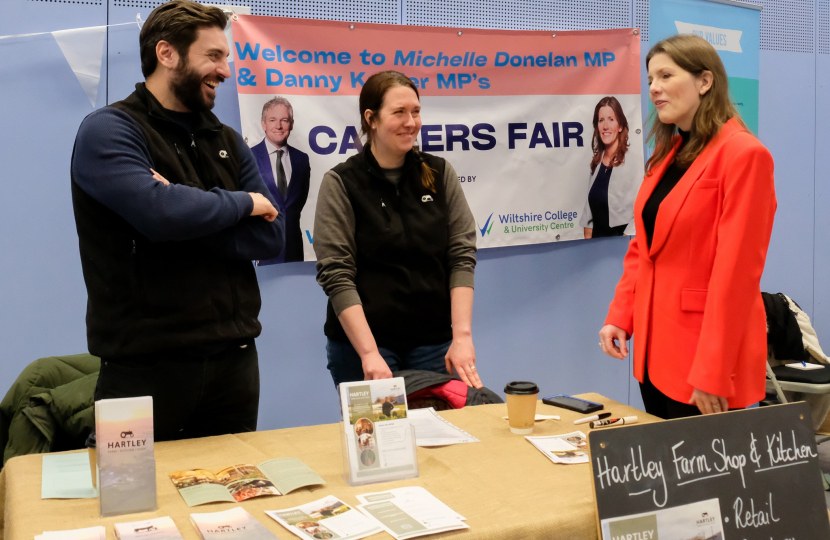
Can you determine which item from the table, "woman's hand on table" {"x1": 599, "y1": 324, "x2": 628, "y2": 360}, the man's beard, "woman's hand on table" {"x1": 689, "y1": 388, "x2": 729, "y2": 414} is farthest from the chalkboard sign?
the man's beard

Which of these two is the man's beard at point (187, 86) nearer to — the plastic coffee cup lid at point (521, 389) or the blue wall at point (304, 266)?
the plastic coffee cup lid at point (521, 389)

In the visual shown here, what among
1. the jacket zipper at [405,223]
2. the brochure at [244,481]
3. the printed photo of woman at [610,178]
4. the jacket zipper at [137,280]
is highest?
the printed photo of woman at [610,178]

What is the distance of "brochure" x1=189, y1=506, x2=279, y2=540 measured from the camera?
1.07 metres

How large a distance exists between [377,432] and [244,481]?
256 mm

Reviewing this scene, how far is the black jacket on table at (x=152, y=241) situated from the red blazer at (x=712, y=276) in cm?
102

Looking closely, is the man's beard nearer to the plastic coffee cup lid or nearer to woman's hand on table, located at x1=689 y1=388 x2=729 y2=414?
the plastic coffee cup lid

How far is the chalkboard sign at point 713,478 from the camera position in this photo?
3.72 feet

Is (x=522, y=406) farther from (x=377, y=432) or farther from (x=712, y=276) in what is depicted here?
(x=712, y=276)

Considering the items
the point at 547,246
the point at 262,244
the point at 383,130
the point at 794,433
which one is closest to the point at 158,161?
the point at 262,244

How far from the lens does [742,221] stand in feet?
5.39

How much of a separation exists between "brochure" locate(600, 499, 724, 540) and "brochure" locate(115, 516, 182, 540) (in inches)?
26.0

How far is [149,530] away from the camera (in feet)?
3.58

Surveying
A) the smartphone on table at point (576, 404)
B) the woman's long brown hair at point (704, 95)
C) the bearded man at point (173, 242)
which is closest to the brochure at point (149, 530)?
the bearded man at point (173, 242)

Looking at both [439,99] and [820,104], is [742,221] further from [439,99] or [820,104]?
[820,104]
